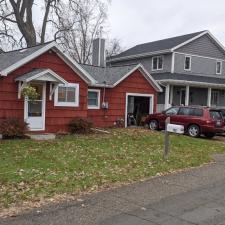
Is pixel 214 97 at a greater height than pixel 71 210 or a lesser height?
greater

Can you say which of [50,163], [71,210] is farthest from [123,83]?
[71,210]

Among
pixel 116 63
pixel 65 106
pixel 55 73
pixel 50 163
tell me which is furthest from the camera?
pixel 116 63

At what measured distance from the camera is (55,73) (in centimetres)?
1772

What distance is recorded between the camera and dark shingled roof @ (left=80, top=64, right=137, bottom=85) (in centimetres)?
2328

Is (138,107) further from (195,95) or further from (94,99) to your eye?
(195,95)

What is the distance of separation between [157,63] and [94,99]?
46.5 ft

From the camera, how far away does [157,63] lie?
35.6m

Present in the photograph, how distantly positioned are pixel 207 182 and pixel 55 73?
9.84 metres

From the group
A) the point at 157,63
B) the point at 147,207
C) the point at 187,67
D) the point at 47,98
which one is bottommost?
the point at 147,207

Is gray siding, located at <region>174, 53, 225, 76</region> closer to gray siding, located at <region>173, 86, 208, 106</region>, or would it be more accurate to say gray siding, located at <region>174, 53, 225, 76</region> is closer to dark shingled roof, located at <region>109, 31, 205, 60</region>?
dark shingled roof, located at <region>109, 31, 205, 60</region>

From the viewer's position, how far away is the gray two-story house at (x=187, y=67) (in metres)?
33.7

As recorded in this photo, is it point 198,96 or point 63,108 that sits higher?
point 198,96

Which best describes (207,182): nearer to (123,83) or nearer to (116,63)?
(123,83)

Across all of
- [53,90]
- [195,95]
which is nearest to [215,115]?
[53,90]
